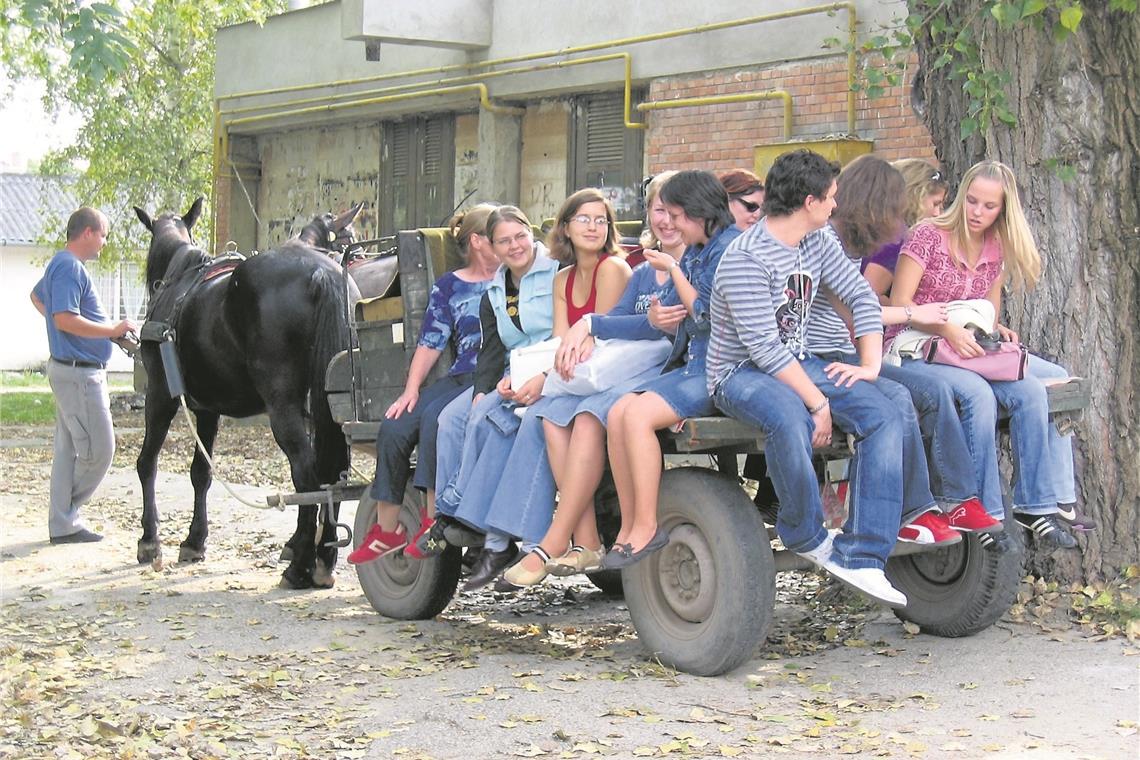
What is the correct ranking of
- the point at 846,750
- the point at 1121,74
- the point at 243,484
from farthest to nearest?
1. the point at 243,484
2. the point at 1121,74
3. the point at 846,750

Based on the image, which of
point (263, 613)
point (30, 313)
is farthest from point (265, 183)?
point (30, 313)

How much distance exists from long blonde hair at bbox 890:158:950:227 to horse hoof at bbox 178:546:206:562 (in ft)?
16.1

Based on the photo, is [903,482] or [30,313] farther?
[30,313]

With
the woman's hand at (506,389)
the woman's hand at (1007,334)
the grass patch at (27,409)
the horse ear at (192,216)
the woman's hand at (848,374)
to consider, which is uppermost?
the horse ear at (192,216)

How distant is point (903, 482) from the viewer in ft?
17.9

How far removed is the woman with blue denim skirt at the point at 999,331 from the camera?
18.7ft

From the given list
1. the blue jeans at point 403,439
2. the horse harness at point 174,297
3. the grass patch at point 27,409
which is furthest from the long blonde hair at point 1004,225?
the grass patch at point 27,409

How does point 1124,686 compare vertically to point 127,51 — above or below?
below

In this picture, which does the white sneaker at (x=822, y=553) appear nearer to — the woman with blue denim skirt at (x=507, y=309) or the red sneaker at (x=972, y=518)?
the red sneaker at (x=972, y=518)

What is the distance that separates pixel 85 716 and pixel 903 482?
2960 millimetres

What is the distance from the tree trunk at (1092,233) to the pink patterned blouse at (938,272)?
828mm

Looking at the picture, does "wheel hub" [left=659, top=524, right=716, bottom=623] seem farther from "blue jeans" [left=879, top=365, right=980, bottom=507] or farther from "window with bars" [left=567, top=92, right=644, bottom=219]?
"window with bars" [left=567, top=92, right=644, bottom=219]

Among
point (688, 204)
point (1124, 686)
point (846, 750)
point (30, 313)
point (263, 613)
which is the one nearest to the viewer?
point (846, 750)

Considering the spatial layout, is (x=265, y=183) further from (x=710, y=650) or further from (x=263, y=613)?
(x=710, y=650)
